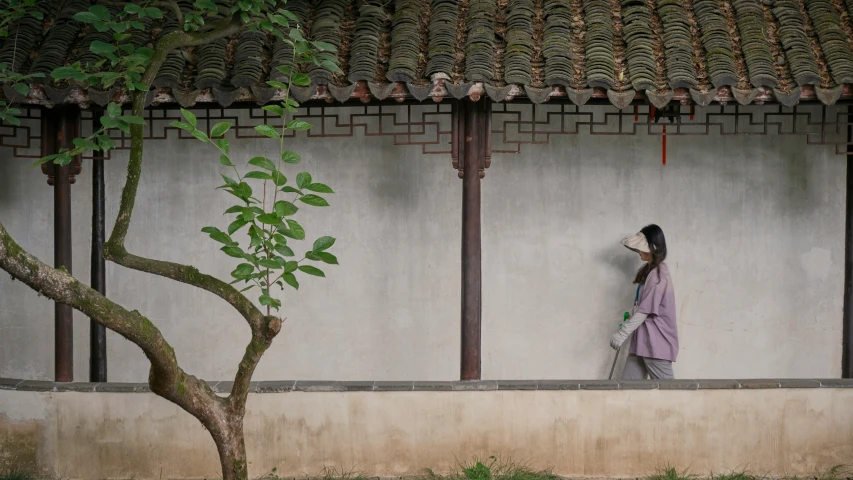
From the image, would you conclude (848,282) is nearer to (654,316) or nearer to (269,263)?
(654,316)

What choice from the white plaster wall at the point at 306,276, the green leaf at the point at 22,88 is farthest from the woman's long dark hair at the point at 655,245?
the green leaf at the point at 22,88

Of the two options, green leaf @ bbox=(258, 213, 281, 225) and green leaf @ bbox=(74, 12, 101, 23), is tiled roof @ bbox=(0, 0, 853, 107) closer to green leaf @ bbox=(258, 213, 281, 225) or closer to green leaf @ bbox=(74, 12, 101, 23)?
green leaf @ bbox=(74, 12, 101, 23)

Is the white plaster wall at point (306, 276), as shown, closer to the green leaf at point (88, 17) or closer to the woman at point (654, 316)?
the woman at point (654, 316)

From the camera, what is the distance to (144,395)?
23.2ft

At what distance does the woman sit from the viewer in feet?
25.1

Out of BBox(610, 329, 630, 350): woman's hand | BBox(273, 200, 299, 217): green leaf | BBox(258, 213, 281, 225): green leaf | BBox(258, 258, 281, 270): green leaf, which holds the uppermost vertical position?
BBox(273, 200, 299, 217): green leaf

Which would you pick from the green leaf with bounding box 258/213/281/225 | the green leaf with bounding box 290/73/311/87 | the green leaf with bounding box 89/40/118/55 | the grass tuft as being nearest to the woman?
the grass tuft

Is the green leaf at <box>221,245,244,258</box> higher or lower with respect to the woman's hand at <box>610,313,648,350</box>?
higher

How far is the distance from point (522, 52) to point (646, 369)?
9.19ft

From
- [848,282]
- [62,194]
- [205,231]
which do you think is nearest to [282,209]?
[205,231]

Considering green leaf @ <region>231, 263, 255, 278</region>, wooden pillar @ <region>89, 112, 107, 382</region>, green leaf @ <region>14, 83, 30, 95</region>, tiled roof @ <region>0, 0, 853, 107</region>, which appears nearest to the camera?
green leaf @ <region>231, 263, 255, 278</region>

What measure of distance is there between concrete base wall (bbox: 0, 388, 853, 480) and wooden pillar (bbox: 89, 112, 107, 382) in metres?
0.94

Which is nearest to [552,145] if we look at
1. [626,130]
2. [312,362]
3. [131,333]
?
[626,130]

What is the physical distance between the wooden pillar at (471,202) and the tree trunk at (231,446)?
2012 millimetres
